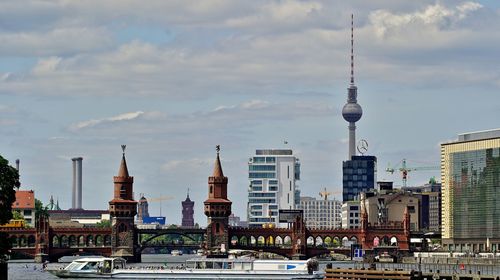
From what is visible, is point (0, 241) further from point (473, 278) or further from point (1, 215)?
point (473, 278)

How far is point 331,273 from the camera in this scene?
15962cm

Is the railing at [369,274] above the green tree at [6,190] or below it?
below

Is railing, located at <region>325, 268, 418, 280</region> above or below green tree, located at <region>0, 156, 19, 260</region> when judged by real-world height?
below

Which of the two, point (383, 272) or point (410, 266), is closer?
point (383, 272)

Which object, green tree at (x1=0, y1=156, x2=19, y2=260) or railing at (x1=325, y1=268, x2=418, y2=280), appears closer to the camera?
railing at (x1=325, y1=268, x2=418, y2=280)

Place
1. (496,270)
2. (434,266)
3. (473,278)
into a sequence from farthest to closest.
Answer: (434,266)
(496,270)
(473,278)

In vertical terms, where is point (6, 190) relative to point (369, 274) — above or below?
above

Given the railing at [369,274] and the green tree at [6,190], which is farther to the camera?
the green tree at [6,190]

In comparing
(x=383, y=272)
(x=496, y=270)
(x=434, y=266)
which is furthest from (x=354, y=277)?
(x=434, y=266)

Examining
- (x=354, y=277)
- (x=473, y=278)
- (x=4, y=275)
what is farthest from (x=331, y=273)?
(x=4, y=275)

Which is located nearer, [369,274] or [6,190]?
[369,274]

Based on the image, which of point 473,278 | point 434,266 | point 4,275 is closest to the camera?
point 473,278

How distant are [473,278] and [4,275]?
155 ft

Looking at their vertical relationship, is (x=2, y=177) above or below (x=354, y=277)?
above
